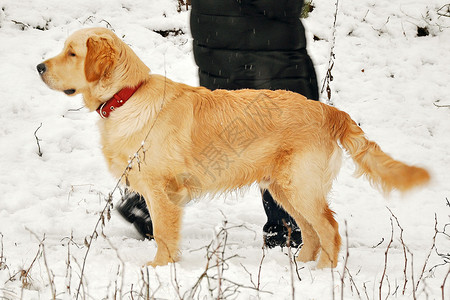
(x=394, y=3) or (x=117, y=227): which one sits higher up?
(x=394, y=3)

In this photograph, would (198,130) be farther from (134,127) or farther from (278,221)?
(278,221)

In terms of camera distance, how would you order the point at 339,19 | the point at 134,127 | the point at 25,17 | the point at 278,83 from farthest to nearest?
the point at 339,19, the point at 25,17, the point at 278,83, the point at 134,127

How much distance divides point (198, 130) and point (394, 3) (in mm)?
6106

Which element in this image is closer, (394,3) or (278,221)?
(278,221)

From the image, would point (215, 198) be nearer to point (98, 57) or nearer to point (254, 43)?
point (254, 43)

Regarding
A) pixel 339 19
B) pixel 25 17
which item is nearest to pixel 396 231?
pixel 339 19

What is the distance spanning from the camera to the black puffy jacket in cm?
376

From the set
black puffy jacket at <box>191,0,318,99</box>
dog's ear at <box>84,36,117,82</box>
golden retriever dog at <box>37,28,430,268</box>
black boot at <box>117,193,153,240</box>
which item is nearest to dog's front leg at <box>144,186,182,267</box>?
golden retriever dog at <box>37,28,430,268</box>

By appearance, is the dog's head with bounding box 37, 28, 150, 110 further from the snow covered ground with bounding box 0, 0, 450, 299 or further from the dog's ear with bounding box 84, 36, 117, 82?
the snow covered ground with bounding box 0, 0, 450, 299

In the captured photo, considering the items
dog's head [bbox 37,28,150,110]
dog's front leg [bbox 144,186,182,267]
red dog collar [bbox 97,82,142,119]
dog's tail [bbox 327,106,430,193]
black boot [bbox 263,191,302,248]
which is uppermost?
dog's head [bbox 37,28,150,110]

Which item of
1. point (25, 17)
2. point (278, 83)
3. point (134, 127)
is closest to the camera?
point (134, 127)

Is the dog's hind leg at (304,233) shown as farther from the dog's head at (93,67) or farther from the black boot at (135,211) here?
the dog's head at (93,67)

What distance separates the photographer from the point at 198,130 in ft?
11.2

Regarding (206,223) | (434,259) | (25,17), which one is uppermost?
(25,17)
